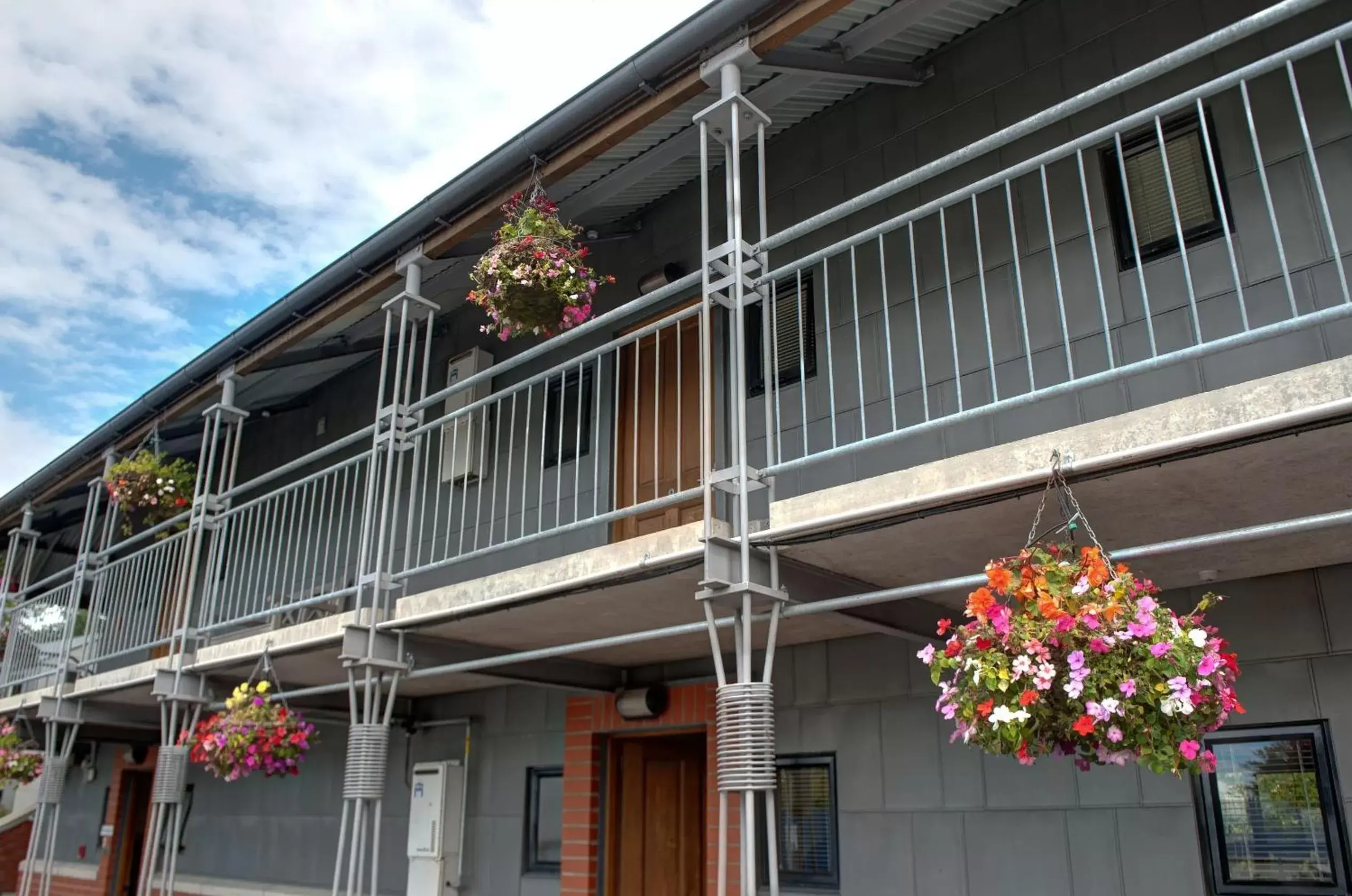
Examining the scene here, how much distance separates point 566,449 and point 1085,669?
17.9 feet

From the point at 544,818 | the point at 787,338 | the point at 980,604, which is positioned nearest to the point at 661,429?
the point at 787,338

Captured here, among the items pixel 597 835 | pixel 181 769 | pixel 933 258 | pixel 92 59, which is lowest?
pixel 597 835

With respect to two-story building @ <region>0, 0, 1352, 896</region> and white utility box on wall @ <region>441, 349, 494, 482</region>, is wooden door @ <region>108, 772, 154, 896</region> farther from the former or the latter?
white utility box on wall @ <region>441, 349, 494, 482</region>

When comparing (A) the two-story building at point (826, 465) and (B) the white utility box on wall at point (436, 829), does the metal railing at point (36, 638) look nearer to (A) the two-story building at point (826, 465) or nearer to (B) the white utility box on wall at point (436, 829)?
(A) the two-story building at point (826, 465)

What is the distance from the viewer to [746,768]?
12.8 ft

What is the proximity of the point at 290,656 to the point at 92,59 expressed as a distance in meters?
11.3

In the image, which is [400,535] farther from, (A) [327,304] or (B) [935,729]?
(B) [935,729]

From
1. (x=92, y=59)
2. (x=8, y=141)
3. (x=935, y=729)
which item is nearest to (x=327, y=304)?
(x=935, y=729)

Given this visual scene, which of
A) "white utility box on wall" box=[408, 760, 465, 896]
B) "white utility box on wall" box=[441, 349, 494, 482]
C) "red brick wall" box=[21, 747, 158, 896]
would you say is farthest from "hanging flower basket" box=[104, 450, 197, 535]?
"red brick wall" box=[21, 747, 158, 896]

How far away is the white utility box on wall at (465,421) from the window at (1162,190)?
16.9 ft

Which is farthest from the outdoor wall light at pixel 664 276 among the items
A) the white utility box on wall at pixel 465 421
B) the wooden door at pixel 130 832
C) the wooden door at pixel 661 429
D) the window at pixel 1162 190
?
the wooden door at pixel 130 832

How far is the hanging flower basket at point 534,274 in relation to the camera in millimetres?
6176

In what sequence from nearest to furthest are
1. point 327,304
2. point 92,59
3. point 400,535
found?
point 327,304 < point 400,535 < point 92,59

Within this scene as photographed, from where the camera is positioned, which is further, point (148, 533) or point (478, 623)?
point (148, 533)
